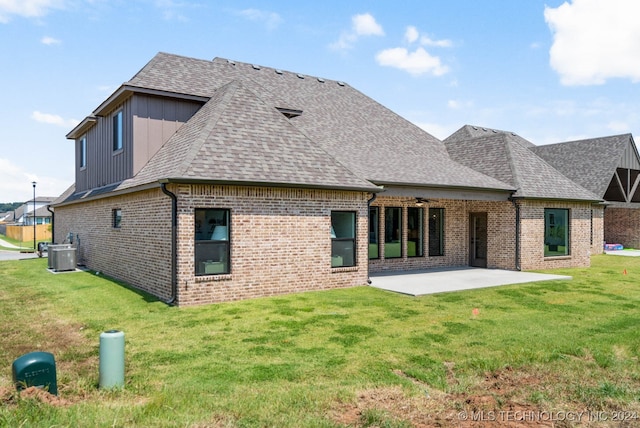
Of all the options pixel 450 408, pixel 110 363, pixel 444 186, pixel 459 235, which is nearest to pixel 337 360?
pixel 450 408

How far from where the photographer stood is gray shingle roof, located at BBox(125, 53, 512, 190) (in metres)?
11.9

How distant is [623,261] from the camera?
21922 mm

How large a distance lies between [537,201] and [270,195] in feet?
37.0

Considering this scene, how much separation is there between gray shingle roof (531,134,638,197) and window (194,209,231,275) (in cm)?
2461

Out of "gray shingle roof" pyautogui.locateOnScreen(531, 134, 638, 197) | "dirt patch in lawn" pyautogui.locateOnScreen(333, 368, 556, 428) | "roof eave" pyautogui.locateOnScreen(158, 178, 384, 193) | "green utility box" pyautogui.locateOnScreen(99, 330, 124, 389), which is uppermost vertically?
"gray shingle roof" pyautogui.locateOnScreen(531, 134, 638, 197)

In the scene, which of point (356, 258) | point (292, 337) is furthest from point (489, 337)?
point (356, 258)

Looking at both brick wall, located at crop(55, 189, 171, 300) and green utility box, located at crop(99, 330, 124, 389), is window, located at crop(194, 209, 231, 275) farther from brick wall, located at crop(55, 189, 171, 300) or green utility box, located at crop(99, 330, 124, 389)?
green utility box, located at crop(99, 330, 124, 389)

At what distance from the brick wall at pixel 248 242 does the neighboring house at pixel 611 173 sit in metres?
21.9

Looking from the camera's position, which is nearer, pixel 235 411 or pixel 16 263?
pixel 235 411

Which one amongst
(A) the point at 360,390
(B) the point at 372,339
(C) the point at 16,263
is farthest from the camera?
(C) the point at 16,263

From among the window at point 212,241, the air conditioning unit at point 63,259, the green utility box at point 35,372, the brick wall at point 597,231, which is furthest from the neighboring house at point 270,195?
the brick wall at point 597,231

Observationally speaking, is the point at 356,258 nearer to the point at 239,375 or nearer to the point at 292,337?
the point at 292,337

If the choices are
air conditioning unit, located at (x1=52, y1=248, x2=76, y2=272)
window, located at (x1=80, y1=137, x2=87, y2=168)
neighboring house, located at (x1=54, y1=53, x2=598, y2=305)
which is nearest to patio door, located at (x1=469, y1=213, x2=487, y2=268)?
neighboring house, located at (x1=54, y1=53, x2=598, y2=305)

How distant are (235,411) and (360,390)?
60.3 inches
